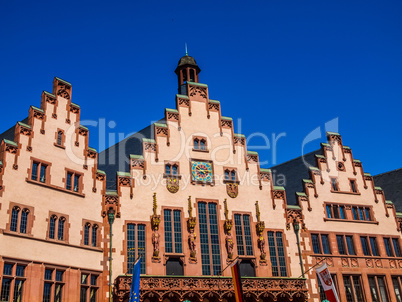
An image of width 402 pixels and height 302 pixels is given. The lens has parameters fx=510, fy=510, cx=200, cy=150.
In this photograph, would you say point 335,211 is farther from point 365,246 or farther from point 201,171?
point 201,171

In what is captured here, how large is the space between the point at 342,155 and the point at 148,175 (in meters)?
18.9

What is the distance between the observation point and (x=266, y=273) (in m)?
39.6

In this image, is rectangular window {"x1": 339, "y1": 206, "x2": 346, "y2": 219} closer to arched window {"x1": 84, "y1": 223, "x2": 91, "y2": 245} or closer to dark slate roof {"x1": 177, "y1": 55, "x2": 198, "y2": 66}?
dark slate roof {"x1": 177, "y1": 55, "x2": 198, "y2": 66}

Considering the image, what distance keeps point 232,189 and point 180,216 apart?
17.2 feet

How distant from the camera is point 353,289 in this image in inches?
1646

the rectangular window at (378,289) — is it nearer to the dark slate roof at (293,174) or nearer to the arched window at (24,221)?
the dark slate roof at (293,174)

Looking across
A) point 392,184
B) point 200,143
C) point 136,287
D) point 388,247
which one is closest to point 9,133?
point 200,143

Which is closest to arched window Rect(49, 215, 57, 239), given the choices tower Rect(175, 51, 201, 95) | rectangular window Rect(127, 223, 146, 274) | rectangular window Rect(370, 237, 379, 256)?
rectangular window Rect(127, 223, 146, 274)

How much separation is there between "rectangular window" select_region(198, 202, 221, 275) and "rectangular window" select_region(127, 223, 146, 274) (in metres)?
4.64

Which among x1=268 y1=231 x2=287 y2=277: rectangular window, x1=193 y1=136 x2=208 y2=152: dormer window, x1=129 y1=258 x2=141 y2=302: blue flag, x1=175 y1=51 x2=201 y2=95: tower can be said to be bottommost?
x1=129 y1=258 x2=141 y2=302: blue flag

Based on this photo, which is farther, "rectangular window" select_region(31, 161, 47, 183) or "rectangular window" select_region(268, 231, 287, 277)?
"rectangular window" select_region(268, 231, 287, 277)

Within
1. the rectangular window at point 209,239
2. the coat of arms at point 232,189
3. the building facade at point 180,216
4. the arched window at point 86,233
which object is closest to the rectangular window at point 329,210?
the building facade at point 180,216

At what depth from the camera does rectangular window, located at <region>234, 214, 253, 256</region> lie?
131 feet

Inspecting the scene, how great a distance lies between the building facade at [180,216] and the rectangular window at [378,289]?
101 millimetres
